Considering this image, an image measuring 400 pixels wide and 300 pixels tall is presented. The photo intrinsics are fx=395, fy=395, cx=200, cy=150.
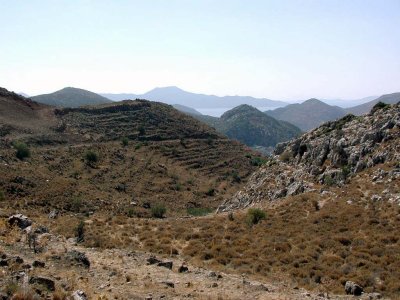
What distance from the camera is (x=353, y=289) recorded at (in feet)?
50.4

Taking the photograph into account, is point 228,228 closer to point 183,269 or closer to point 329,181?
point 183,269

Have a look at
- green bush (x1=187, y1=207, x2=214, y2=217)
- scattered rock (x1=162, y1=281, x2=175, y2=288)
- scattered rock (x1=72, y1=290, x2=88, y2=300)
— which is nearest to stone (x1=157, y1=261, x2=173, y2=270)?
scattered rock (x1=162, y1=281, x2=175, y2=288)

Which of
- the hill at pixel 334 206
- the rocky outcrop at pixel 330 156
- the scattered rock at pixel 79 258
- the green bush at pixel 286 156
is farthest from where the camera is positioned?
the green bush at pixel 286 156

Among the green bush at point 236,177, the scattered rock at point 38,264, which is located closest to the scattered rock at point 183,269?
the scattered rock at point 38,264

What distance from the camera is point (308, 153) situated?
40.6 metres

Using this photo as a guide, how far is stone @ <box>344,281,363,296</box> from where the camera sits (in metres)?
15.4

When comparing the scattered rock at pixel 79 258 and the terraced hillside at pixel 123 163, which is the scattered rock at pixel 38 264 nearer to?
the scattered rock at pixel 79 258

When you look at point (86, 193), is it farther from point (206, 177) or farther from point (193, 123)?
point (193, 123)

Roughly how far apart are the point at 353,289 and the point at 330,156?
22.4m

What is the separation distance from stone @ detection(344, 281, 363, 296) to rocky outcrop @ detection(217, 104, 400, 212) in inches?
651

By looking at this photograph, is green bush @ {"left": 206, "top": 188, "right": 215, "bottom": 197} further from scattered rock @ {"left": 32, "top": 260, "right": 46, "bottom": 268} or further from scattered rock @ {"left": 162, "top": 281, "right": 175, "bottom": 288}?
scattered rock @ {"left": 32, "top": 260, "right": 46, "bottom": 268}

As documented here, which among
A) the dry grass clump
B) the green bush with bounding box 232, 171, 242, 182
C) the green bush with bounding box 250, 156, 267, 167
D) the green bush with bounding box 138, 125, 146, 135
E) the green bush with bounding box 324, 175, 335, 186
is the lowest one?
the green bush with bounding box 232, 171, 242, 182

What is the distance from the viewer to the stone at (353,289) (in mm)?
15352

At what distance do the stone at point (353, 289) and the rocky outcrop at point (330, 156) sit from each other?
16.5 metres
